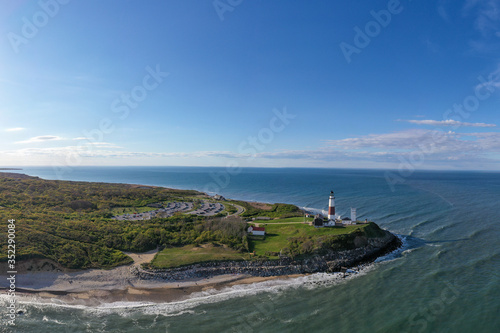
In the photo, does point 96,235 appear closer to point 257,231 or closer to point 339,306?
point 257,231

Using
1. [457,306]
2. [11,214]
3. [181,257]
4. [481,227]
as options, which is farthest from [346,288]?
[11,214]

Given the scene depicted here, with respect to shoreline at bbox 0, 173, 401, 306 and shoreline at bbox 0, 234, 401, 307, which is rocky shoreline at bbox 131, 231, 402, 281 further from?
shoreline at bbox 0, 234, 401, 307


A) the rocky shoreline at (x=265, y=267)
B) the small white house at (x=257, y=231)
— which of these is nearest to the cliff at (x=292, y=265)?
the rocky shoreline at (x=265, y=267)

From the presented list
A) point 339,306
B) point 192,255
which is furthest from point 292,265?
point 192,255

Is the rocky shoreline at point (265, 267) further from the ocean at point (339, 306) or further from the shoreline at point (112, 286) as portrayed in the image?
the ocean at point (339, 306)

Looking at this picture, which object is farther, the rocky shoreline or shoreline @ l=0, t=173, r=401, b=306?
the rocky shoreline

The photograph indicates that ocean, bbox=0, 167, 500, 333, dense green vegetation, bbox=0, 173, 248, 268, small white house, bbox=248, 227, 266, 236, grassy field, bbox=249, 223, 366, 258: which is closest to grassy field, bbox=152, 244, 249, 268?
dense green vegetation, bbox=0, 173, 248, 268
